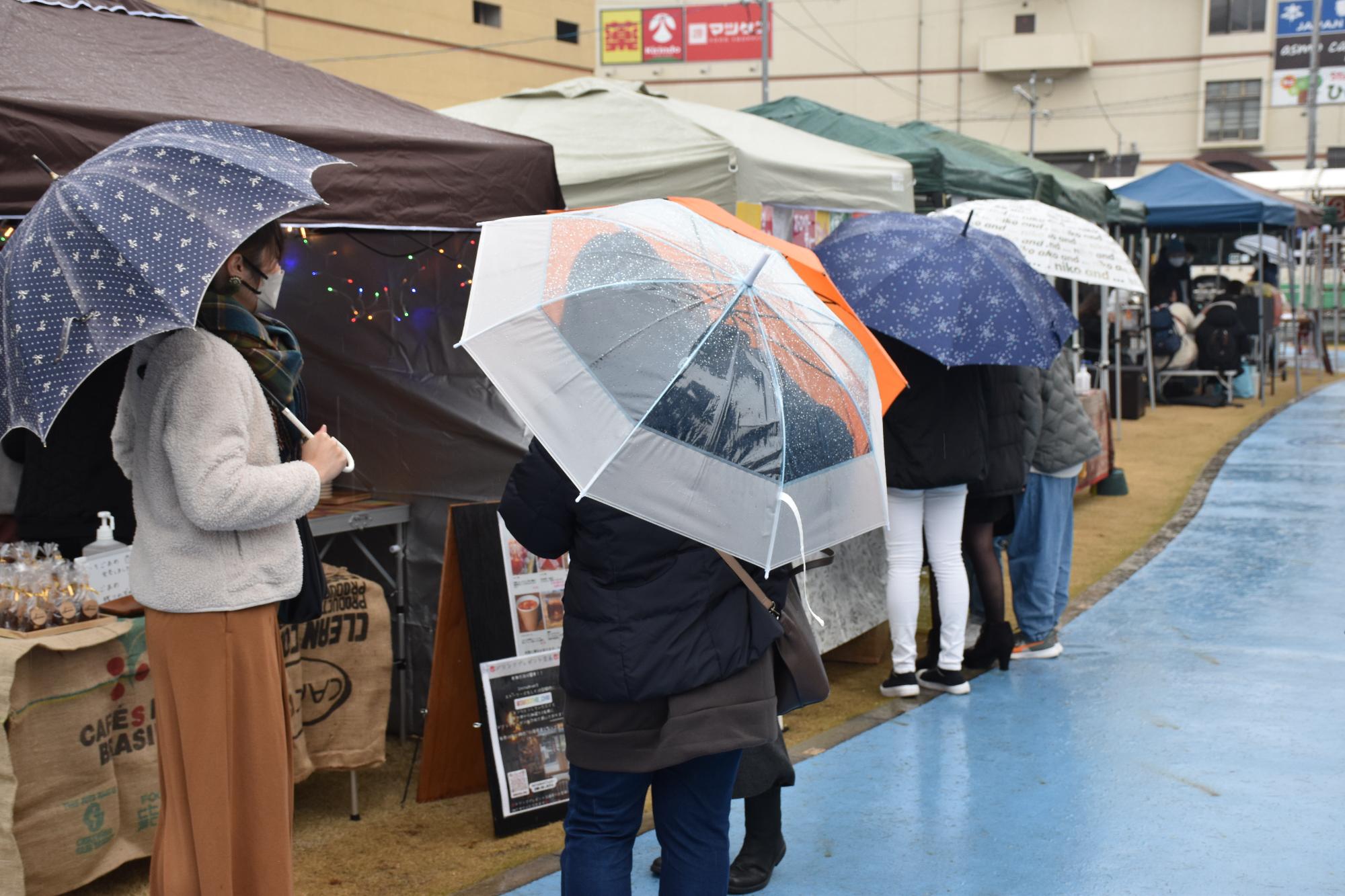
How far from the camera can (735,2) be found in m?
43.8

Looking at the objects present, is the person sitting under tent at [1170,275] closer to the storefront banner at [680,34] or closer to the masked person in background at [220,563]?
the masked person in background at [220,563]

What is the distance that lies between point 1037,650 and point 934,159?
4302mm

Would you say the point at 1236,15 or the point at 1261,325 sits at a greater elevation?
the point at 1236,15

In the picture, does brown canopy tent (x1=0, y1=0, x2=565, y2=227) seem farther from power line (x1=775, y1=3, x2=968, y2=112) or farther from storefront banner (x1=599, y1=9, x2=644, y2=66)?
storefront banner (x1=599, y1=9, x2=644, y2=66)

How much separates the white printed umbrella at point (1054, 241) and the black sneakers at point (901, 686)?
198 centimetres

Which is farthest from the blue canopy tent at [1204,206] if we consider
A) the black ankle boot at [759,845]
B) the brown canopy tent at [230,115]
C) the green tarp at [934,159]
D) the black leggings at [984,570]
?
the black ankle boot at [759,845]

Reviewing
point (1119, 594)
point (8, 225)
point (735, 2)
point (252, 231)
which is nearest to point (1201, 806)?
point (1119, 594)

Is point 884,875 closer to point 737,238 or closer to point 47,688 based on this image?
point 737,238

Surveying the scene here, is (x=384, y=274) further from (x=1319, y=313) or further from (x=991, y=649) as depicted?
(x=1319, y=313)

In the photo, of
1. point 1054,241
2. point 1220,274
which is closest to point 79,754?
point 1054,241

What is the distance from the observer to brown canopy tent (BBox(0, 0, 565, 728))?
3283 mm

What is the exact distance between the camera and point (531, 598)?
167 inches

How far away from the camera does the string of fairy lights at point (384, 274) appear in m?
4.68

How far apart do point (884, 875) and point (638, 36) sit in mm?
44641
